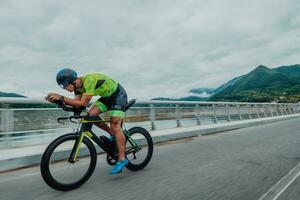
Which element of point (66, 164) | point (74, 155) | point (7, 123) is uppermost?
point (7, 123)

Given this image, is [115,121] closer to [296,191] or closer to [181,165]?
[181,165]

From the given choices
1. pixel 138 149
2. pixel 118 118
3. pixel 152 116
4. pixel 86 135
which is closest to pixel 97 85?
pixel 118 118

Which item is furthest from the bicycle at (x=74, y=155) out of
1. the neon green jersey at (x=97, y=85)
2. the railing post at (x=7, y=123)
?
the railing post at (x=7, y=123)

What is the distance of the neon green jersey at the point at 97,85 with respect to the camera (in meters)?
4.65

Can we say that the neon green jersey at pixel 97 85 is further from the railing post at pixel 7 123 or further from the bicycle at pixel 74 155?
the railing post at pixel 7 123

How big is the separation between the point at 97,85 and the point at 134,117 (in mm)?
6674

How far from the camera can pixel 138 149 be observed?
220 inches

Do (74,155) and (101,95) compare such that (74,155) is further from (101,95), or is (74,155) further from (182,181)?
(182,181)

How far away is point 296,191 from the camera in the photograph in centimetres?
420

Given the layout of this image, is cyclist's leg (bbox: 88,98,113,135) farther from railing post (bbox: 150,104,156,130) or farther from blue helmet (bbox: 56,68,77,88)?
A: railing post (bbox: 150,104,156,130)

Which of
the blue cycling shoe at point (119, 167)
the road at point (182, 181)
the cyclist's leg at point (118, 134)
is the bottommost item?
the road at point (182, 181)

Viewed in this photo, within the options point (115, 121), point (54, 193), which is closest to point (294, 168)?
point (115, 121)

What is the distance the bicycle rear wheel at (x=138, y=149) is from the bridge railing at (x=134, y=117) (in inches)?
126

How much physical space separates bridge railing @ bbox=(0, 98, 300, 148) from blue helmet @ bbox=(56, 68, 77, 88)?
3.11 metres
